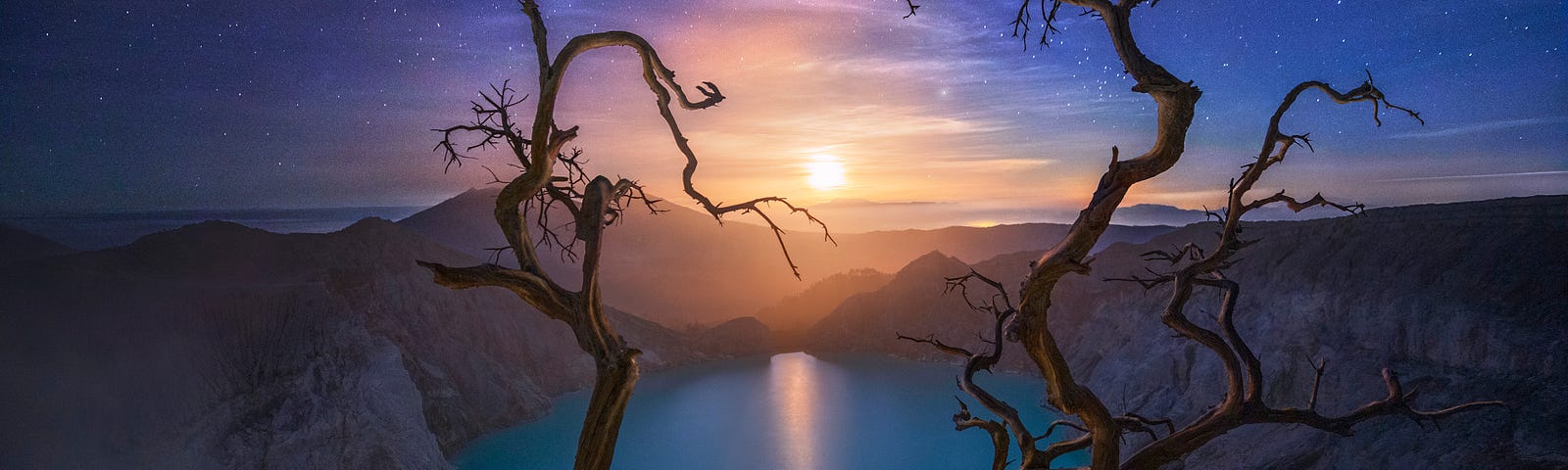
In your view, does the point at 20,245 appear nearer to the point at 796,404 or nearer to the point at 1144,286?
the point at 1144,286

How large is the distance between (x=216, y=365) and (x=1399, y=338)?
2674 centimetres

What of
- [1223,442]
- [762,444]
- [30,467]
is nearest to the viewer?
[30,467]

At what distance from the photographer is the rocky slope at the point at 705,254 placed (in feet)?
254

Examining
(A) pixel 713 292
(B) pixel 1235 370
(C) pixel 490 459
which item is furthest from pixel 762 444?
(A) pixel 713 292

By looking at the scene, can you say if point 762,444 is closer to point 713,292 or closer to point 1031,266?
point 1031,266

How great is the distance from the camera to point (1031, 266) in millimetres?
3414

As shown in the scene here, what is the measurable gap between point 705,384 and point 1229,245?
1498 inches

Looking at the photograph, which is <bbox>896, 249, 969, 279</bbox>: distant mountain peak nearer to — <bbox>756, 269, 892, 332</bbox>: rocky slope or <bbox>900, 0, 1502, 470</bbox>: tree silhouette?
<bbox>756, 269, 892, 332</bbox>: rocky slope

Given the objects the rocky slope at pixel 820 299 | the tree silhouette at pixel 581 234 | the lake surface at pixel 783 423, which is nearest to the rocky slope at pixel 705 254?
the rocky slope at pixel 820 299

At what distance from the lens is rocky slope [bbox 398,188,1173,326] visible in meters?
77.3

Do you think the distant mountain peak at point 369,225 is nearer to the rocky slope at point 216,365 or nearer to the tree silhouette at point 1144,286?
the rocky slope at point 216,365

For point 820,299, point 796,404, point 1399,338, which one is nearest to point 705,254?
point 820,299

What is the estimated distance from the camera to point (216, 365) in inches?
707

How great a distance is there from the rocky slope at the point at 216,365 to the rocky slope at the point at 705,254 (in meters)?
41.9
